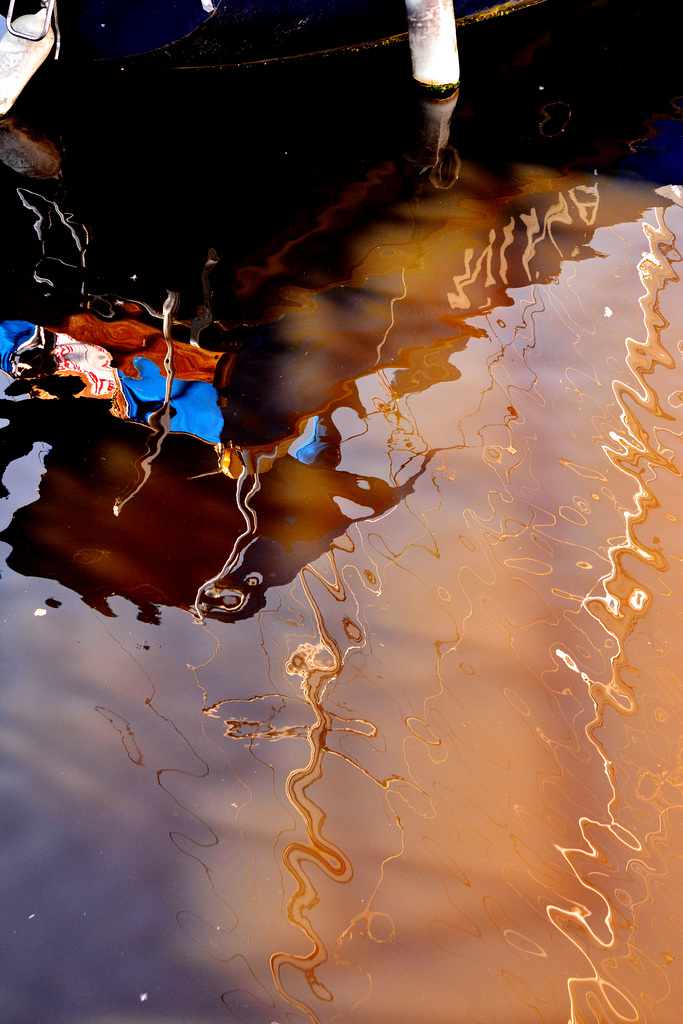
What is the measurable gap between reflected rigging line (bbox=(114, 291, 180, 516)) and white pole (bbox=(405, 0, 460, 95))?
237cm

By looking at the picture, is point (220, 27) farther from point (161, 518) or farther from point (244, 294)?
point (161, 518)

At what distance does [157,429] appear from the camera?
232 centimetres

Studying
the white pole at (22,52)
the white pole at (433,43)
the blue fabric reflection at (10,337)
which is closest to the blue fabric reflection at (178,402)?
the blue fabric reflection at (10,337)

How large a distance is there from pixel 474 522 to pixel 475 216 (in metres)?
1.76

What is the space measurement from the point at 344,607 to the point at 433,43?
346 centimetres

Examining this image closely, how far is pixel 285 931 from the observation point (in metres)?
1.42

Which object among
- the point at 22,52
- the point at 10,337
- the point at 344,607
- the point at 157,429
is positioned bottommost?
the point at 344,607

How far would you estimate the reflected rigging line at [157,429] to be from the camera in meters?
2.14

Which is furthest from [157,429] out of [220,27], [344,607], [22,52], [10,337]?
[220,27]

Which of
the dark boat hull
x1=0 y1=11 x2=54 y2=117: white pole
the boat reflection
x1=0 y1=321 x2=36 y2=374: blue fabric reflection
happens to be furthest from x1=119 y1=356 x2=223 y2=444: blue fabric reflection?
the dark boat hull

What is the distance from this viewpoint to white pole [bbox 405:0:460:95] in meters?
3.78

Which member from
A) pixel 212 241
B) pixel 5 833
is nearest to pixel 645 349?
pixel 212 241

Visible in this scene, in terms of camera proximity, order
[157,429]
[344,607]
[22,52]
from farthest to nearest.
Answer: [22,52], [157,429], [344,607]

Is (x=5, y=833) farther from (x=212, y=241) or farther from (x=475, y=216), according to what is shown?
(x=475, y=216)
